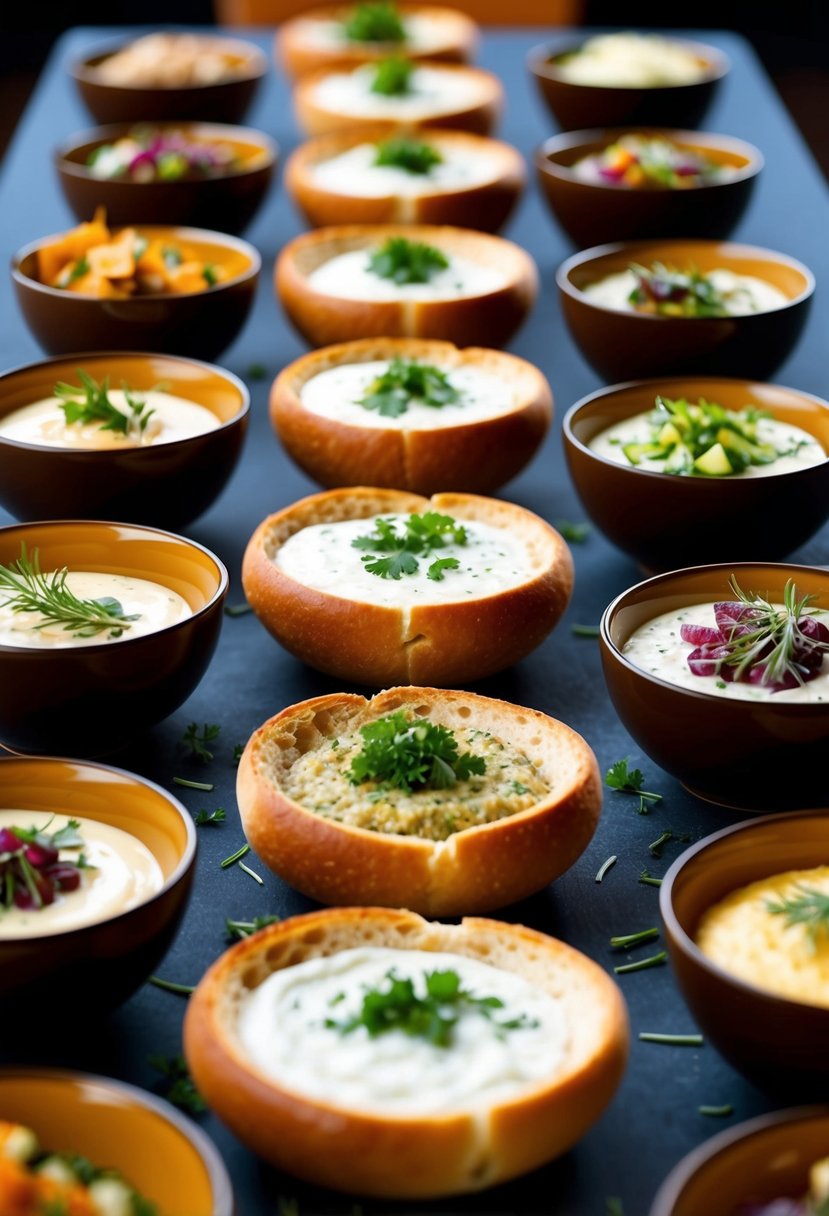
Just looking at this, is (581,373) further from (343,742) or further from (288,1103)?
(288,1103)

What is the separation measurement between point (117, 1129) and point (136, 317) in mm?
2065

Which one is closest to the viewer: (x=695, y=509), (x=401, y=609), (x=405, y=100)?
(x=401, y=609)

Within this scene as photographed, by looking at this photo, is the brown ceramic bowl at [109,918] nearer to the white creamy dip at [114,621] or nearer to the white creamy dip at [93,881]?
the white creamy dip at [93,881]

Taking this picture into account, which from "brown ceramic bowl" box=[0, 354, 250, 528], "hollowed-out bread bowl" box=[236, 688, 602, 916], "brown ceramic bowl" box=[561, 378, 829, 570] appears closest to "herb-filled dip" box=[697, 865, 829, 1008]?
"hollowed-out bread bowl" box=[236, 688, 602, 916]

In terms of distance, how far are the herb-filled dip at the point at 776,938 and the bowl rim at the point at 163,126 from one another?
103 inches

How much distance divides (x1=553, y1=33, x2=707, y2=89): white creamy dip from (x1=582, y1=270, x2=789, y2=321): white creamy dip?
1326 mm

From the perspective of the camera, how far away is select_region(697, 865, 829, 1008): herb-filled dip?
1725mm

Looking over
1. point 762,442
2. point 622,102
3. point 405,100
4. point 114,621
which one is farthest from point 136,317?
point 622,102

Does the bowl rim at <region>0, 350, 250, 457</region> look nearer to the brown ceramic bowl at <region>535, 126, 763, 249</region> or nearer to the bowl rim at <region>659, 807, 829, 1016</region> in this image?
the brown ceramic bowl at <region>535, 126, 763, 249</region>

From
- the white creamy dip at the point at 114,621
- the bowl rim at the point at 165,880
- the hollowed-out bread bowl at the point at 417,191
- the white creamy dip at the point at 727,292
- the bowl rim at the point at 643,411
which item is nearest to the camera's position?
the bowl rim at the point at 165,880

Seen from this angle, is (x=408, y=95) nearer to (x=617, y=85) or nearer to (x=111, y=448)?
(x=617, y=85)

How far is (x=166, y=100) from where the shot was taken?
461 cm

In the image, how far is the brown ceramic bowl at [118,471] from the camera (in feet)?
9.03

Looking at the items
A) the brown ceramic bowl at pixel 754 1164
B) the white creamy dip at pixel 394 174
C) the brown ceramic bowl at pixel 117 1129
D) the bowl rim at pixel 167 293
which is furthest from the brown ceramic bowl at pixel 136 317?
the brown ceramic bowl at pixel 754 1164
